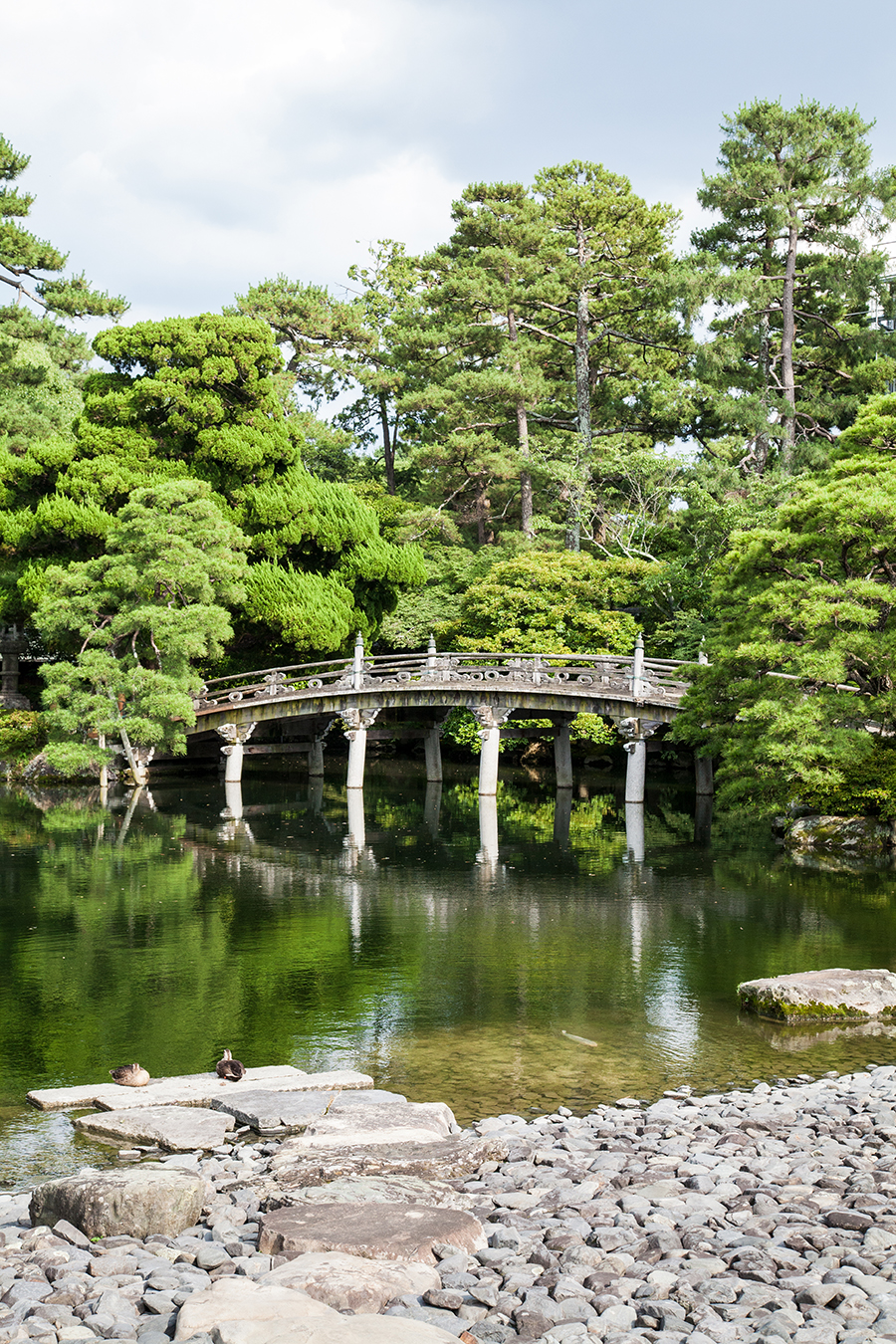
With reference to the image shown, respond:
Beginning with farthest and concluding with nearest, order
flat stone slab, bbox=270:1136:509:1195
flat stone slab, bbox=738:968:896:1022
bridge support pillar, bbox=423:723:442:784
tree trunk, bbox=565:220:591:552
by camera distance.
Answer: tree trunk, bbox=565:220:591:552, bridge support pillar, bbox=423:723:442:784, flat stone slab, bbox=738:968:896:1022, flat stone slab, bbox=270:1136:509:1195

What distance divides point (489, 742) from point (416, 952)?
621 inches

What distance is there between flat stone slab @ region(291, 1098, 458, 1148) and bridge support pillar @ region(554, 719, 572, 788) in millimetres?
25396

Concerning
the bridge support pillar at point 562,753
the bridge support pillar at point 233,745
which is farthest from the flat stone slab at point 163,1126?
the bridge support pillar at point 562,753

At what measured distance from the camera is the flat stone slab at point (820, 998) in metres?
13.2

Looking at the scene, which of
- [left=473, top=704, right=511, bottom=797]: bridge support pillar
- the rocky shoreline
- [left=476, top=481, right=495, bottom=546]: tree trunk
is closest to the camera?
the rocky shoreline

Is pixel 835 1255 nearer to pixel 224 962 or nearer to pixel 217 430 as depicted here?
pixel 224 962

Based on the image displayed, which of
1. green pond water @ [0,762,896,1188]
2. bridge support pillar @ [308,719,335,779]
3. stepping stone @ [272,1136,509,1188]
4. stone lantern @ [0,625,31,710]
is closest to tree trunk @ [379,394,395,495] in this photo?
bridge support pillar @ [308,719,335,779]

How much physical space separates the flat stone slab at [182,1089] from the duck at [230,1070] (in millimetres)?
51

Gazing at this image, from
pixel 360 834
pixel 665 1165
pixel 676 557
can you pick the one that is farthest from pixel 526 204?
pixel 665 1165

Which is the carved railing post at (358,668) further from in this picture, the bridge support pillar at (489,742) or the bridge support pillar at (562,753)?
the bridge support pillar at (562,753)

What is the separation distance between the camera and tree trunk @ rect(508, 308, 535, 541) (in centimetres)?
4419

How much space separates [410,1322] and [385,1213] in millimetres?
1374

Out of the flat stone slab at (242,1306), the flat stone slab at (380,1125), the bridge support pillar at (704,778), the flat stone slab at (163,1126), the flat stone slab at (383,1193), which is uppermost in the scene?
the bridge support pillar at (704,778)

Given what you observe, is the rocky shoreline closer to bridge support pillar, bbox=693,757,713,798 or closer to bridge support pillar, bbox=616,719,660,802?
bridge support pillar, bbox=616,719,660,802
